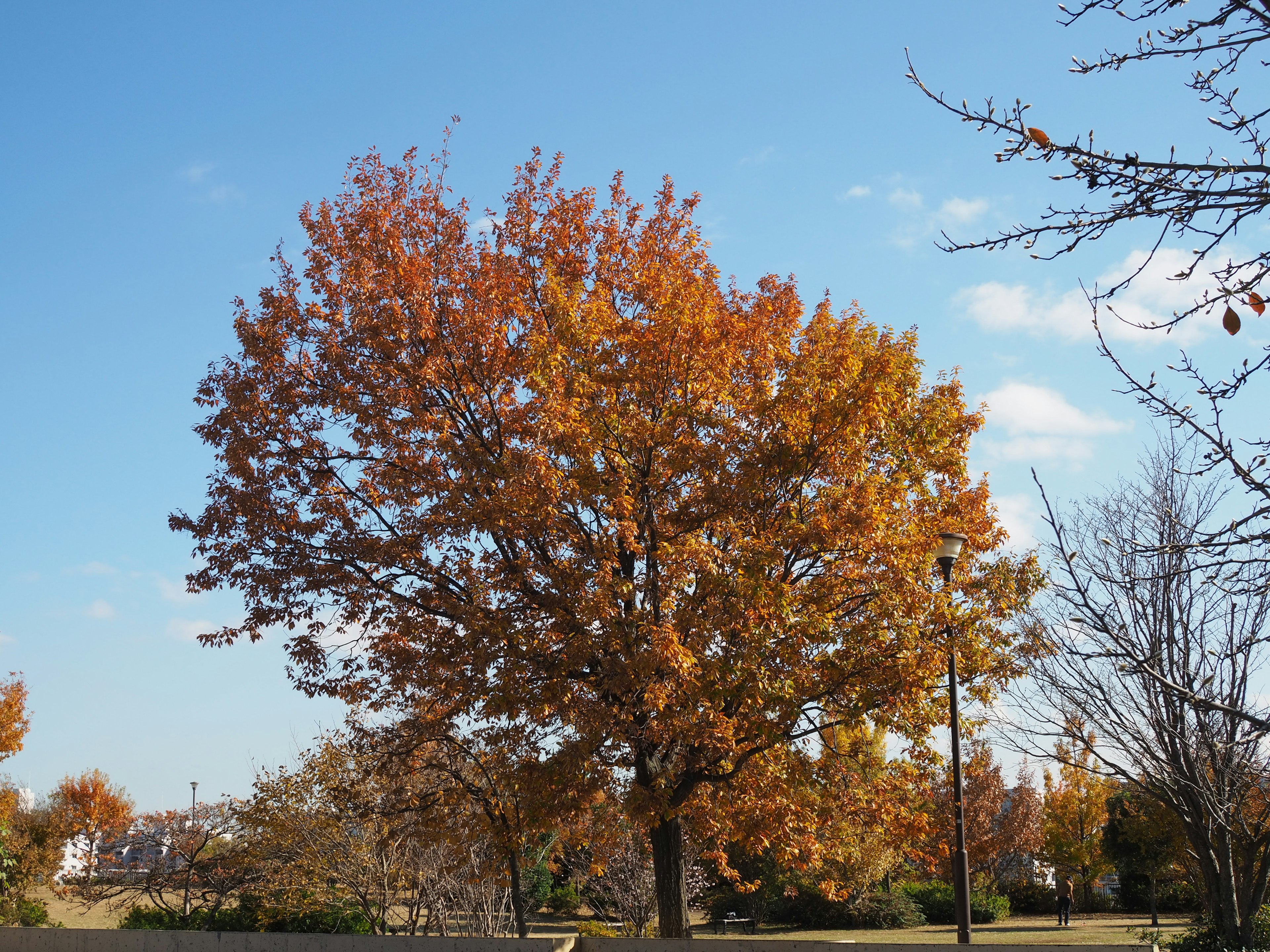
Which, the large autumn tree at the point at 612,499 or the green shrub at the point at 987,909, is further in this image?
the green shrub at the point at 987,909

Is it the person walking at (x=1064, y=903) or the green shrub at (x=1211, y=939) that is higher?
the green shrub at (x=1211, y=939)

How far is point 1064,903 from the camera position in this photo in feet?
108

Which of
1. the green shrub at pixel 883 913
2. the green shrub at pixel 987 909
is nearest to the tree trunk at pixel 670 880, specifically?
the green shrub at pixel 883 913

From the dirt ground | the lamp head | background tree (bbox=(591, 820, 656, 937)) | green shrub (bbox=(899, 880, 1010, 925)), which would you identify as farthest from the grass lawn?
the lamp head

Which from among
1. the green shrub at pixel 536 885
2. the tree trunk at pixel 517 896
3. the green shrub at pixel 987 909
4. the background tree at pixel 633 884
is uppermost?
the tree trunk at pixel 517 896

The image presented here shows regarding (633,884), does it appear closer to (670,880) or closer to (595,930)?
(595,930)

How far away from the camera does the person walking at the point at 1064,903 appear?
33062 mm

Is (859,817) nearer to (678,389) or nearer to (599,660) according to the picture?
(599,660)

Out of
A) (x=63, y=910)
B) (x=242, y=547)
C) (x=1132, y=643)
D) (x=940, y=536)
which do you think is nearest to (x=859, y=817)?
(x=940, y=536)

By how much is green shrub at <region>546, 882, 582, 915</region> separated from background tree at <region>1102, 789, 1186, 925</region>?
65.7ft

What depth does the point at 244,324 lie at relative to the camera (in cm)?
1445

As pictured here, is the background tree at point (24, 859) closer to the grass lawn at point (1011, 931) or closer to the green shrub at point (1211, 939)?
the grass lawn at point (1011, 931)

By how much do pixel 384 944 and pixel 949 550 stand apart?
8.48m

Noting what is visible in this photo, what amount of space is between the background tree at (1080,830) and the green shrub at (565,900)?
19.7m
